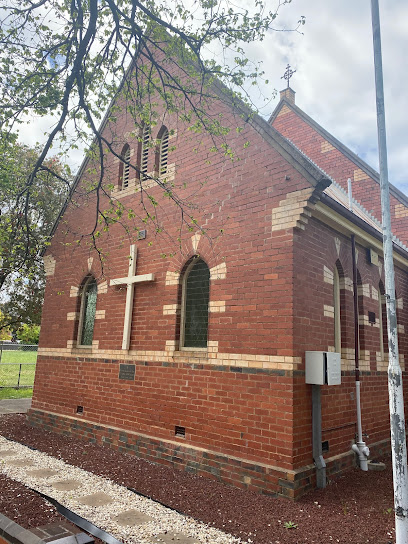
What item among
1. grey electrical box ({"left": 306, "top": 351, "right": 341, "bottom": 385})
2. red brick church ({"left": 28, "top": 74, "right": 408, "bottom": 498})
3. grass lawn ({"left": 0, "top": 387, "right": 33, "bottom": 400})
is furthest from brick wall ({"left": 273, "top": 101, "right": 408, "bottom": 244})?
grass lawn ({"left": 0, "top": 387, "right": 33, "bottom": 400})

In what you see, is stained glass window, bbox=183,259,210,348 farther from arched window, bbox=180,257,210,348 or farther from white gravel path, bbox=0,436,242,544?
white gravel path, bbox=0,436,242,544

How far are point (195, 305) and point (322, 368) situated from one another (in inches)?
110

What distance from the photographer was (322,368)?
250 inches

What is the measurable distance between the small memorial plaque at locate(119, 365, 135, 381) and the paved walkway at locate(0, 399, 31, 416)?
5.73m

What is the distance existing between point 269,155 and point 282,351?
341 cm

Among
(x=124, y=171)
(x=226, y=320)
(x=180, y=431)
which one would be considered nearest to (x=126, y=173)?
(x=124, y=171)

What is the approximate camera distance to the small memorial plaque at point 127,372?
8789mm

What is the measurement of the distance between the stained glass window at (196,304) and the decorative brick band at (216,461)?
1936 millimetres

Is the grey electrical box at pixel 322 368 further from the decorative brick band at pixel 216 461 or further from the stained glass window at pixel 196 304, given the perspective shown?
the stained glass window at pixel 196 304

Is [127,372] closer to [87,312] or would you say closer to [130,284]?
[130,284]

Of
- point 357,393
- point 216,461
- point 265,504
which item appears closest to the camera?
point 265,504

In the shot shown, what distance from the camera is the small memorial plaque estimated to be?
879 centimetres

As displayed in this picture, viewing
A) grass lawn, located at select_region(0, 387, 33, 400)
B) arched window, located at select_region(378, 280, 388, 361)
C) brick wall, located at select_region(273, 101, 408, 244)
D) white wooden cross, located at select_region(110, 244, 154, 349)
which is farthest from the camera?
grass lawn, located at select_region(0, 387, 33, 400)

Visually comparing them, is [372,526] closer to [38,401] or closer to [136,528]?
[136,528]
